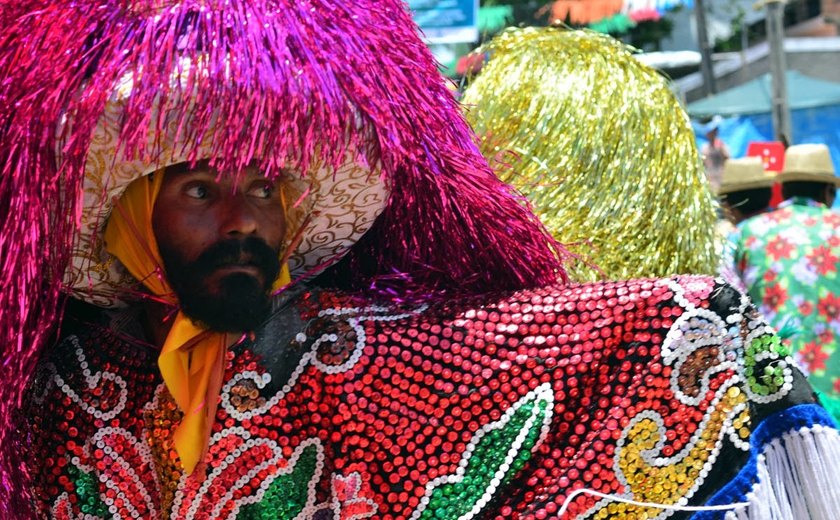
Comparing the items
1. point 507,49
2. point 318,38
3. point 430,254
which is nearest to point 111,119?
point 318,38

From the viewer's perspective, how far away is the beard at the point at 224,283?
207 cm

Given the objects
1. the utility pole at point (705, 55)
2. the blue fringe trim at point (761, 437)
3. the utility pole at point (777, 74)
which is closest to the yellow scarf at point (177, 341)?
the blue fringe trim at point (761, 437)

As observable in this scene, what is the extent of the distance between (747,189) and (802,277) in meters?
1.01

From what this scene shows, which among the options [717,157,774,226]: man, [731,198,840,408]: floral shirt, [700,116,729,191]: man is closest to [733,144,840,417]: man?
[731,198,840,408]: floral shirt

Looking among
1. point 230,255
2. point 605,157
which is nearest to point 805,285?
point 605,157

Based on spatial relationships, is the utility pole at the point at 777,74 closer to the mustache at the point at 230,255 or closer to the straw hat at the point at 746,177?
the straw hat at the point at 746,177

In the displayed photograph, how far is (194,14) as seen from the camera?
190cm

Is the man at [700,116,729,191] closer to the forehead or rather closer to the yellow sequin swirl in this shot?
the yellow sequin swirl

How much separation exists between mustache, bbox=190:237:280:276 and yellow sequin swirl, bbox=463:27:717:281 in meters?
1.05

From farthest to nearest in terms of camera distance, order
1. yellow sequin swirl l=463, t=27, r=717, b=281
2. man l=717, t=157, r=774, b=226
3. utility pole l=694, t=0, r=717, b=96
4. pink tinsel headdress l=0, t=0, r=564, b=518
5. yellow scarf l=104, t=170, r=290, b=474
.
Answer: utility pole l=694, t=0, r=717, b=96
man l=717, t=157, r=774, b=226
yellow sequin swirl l=463, t=27, r=717, b=281
yellow scarf l=104, t=170, r=290, b=474
pink tinsel headdress l=0, t=0, r=564, b=518

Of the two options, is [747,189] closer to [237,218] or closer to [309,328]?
[309,328]

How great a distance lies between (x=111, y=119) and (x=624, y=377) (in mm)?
932

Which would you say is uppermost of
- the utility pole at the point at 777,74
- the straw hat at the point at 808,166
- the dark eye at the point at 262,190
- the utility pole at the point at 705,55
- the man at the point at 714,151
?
the dark eye at the point at 262,190

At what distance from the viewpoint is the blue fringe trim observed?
1990 mm
